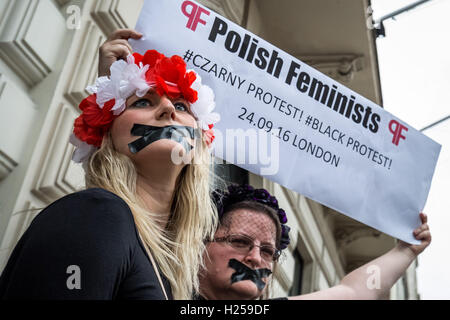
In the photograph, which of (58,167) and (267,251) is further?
(58,167)

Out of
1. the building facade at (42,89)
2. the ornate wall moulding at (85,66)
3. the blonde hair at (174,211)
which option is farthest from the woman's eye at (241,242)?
the ornate wall moulding at (85,66)

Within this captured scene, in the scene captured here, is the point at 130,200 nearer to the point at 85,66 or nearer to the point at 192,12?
the point at 192,12

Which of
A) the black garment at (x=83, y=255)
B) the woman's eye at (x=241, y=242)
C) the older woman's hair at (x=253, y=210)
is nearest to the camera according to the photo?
the black garment at (x=83, y=255)

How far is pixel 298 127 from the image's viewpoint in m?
2.56

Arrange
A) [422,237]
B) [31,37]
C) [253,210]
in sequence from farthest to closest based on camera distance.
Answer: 1. [422,237]
2. [31,37]
3. [253,210]

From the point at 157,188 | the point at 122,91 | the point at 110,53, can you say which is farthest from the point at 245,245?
the point at 110,53

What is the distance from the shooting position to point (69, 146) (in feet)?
8.45

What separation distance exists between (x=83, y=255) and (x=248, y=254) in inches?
39.8

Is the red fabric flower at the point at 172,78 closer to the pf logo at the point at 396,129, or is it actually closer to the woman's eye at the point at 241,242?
the woman's eye at the point at 241,242

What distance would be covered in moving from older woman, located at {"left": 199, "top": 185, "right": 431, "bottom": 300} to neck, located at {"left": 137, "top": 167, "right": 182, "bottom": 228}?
40cm

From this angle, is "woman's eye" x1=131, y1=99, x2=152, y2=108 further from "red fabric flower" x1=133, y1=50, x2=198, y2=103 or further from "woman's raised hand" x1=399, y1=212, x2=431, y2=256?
"woman's raised hand" x1=399, y1=212, x2=431, y2=256

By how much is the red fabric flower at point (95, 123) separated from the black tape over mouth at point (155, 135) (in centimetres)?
14

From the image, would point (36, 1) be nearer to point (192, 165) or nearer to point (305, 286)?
point (192, 165)

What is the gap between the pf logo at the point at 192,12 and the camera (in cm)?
233
